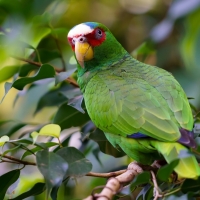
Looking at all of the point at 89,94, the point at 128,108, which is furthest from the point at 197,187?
the point at 89,94

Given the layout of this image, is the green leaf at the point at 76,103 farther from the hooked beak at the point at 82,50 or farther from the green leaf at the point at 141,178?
the green leaf at the point at 141,178

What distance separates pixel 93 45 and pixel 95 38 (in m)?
0.03

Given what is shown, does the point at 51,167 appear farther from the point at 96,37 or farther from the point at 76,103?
the point at 96,37

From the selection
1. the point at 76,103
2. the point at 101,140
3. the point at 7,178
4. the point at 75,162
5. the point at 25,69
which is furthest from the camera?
the point at 25,69

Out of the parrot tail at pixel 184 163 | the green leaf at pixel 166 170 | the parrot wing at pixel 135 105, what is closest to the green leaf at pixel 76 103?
the parrot wing at pixel 135 105

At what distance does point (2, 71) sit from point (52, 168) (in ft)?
2.54

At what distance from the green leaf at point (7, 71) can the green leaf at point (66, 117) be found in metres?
0.26

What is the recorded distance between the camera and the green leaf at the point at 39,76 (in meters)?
1.55

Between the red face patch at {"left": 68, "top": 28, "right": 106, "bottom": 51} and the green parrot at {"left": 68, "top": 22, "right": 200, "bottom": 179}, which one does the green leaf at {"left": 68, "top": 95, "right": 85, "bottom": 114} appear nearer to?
the green parrot at {"left": 68, "top": 22, "right": 200, "bottom": 179}

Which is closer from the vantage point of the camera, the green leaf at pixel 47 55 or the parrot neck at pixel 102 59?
the parrot neck at pixel 102 59

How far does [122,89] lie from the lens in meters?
1.54

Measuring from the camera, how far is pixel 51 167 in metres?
1.13

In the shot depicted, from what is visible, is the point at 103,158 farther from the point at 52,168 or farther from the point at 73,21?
the point at 73,21

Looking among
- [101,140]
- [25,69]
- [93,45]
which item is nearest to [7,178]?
[101,140]
